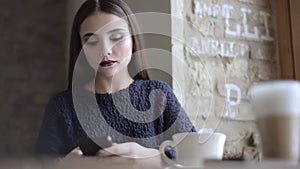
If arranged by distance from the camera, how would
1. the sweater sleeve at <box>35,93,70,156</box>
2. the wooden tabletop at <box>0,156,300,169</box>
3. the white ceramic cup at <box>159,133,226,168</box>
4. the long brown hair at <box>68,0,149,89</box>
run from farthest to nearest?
the long brown hair at <box>68,0,149,89</box>, the sweater sleeve at <box>35,93,70,156</box>, the white ceramic cup at <box>159,133,226,168</box>, the wooden tabletop at <box>0,156,300,169</box>

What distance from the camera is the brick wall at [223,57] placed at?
0.94 meters

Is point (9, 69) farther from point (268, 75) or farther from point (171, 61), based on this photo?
point (268, 75)

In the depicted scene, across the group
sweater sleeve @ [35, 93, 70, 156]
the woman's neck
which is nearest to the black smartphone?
sweater sleeve @ [35, 93, 70, 156]

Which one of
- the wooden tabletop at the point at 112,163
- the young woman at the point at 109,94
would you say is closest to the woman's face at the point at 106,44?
the young woman at the point at 109,94

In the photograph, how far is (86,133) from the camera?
795mm

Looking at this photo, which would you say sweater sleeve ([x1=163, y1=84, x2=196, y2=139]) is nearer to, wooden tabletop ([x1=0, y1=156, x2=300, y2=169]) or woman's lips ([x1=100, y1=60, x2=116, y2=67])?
→ woman's lips ([x1=100, y1=60, x2=116, y2=67])

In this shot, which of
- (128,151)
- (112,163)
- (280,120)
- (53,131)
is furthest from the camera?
(53,131)

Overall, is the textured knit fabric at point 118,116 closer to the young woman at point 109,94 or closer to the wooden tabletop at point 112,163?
the young woman at point 109,94

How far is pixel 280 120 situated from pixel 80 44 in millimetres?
606

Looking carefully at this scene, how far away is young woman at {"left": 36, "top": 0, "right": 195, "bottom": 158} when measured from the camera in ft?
2.65

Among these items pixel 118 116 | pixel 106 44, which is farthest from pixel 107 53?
pixel 118 116

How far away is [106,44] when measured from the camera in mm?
858

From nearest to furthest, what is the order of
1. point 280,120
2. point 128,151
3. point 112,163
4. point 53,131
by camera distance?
point 280,120
point 112,163
point 128,151
point 53,131

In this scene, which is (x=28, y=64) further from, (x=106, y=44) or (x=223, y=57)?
(x=223, y=57)
